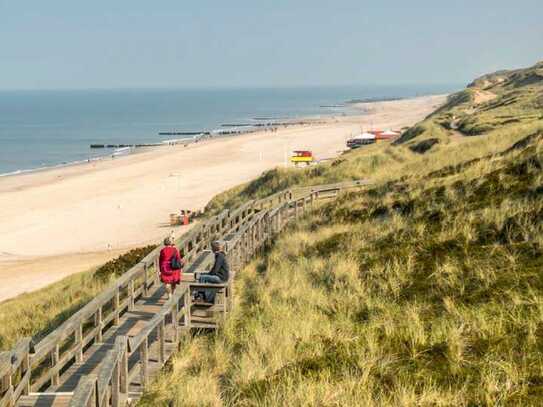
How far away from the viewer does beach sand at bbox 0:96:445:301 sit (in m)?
31.8

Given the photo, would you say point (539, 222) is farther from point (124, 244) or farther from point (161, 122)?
point (161, 122)

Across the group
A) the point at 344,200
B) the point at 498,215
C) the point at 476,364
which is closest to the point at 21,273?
the point at 344,200

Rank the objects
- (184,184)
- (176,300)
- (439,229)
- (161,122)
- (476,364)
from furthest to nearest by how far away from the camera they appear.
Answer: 1. (161,122)
2. (184,184)
3. (439,229)
4. (176,300)
5. (476,364)

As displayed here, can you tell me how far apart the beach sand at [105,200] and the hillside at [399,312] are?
55.7 feet

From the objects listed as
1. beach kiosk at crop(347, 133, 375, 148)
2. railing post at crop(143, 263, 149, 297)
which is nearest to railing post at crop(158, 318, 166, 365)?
railing post at crop(143, 263, 149, 297)

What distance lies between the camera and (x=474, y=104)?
231 ft

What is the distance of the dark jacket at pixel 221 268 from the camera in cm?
1041

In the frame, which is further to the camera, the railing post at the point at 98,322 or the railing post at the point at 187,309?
the railing post at the point at 98,322

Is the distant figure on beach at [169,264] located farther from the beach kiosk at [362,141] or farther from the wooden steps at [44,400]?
Answer: the beach kiosk at [362,141]

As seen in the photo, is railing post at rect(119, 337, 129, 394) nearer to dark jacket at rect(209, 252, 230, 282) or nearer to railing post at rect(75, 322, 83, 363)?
railing post at rect(75, 322, 83, 363)

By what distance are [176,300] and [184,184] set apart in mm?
48941

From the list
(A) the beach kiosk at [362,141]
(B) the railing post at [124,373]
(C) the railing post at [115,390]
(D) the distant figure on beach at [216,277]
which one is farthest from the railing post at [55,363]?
(A) the beach kiosk at [362,141]

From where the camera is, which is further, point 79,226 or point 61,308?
point 79,226

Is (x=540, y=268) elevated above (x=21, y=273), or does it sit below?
above
